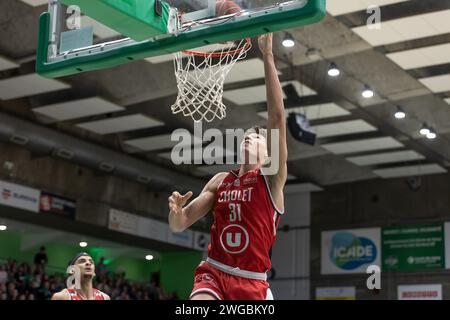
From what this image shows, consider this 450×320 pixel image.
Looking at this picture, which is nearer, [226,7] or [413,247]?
[226,7]

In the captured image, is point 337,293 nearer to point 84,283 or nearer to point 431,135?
point 431,135

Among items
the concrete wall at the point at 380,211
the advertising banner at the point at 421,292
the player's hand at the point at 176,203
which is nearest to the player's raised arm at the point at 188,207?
the player's hand at the point at 176,203

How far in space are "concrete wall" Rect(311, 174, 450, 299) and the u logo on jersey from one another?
1969cm

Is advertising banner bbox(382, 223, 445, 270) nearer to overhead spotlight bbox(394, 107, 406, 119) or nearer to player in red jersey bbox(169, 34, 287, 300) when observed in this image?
overhead spotlight bbox(394, 107, 406, 119)

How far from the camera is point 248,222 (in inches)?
219

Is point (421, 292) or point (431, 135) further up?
point (431, 135)

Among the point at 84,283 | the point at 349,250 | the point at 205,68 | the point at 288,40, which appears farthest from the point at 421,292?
the point at 205,68

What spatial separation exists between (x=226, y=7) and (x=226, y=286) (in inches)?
105

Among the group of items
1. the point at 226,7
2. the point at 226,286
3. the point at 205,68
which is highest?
the point at 205,68

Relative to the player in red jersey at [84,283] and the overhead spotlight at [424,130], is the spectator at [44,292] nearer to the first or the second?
the overhead spotlight at [424,130]

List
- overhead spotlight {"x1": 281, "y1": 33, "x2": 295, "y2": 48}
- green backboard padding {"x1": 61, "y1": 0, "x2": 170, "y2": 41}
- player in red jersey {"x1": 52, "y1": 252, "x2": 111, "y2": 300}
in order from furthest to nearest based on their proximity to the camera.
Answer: overhead spotlight {"x1": 281, "y1": 33, "x2": 295, "y2": 48} → player in red jersey {"x1": 52, "y1": 252, "x2": 111, "y2": 300} → green backboard padding {"x1": 61, "y1": 0, "x2": 170, "y2": 41}

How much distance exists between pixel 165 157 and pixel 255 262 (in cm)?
1870

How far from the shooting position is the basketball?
6.81 meters

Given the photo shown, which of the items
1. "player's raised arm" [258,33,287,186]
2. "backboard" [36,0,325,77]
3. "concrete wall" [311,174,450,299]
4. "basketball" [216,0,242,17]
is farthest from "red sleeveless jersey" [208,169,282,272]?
"concrete wall" [311,174,450,299]
